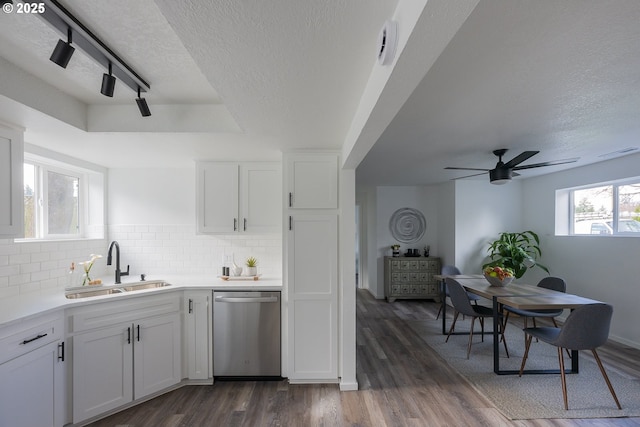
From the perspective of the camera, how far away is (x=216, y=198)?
317cm

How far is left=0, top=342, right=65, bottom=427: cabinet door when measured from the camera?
1724mm

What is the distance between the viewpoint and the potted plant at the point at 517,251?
4879 millimetres

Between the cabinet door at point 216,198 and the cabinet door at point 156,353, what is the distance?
929 mm

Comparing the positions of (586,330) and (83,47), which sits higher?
(83,47)

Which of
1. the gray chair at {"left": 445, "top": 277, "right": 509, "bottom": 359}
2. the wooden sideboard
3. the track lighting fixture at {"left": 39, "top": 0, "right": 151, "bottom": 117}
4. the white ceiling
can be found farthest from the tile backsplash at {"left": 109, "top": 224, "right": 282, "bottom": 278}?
the wooden sideboard

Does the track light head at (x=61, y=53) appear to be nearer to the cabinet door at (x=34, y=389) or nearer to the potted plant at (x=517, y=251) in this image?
the cabinet door at (x=34, y=389)

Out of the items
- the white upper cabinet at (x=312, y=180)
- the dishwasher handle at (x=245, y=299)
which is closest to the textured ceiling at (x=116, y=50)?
the white upper cabinet at (x=312, y=180)

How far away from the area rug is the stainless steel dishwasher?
6.28 feet

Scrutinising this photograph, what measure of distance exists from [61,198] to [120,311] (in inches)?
58.0

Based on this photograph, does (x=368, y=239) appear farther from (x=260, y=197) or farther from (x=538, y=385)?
(x=538, y=385)

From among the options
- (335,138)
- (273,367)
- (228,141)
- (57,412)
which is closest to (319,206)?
(335,138)

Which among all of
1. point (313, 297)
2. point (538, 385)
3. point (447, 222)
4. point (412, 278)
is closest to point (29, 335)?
point (313, 297)

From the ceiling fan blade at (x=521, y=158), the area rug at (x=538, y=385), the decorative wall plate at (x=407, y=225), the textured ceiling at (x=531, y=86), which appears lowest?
the area rug at (x=538, y=385)

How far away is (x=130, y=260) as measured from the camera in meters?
3.38
